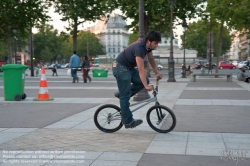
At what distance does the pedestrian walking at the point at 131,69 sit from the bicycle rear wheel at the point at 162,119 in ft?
1.14

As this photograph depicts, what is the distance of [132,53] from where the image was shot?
6.72 metres

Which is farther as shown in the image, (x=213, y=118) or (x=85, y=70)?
(x=85, y=70)

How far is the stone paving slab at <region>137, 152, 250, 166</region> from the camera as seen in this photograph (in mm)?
4949

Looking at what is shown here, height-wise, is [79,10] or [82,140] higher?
[79,10]

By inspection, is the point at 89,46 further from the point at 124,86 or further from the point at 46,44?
the point at 124,86

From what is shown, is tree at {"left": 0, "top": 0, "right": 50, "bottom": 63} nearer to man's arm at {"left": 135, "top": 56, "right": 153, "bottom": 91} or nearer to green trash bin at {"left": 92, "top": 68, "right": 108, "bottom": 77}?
green trash bin at {"left": 92, "top": 68, "right": 108, "bottom": 77}

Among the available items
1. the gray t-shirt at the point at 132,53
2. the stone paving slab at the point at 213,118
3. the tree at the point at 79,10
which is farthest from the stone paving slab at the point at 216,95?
the tree at the point at 79,10

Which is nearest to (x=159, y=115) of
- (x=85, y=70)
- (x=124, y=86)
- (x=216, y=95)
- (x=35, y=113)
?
(x=124, y=86)

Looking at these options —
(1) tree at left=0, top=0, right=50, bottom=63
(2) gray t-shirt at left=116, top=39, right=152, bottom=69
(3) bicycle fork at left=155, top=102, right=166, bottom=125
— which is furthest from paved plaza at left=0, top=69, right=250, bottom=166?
(1) tree at left=0, top=0, right=50, bottom=63

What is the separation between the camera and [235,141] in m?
6.28

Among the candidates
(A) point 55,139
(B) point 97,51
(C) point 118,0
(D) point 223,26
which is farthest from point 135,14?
(B) point 97,51

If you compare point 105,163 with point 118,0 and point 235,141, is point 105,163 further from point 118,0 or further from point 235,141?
point 118,0

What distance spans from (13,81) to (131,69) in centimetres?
674

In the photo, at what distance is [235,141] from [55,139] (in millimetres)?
2804
